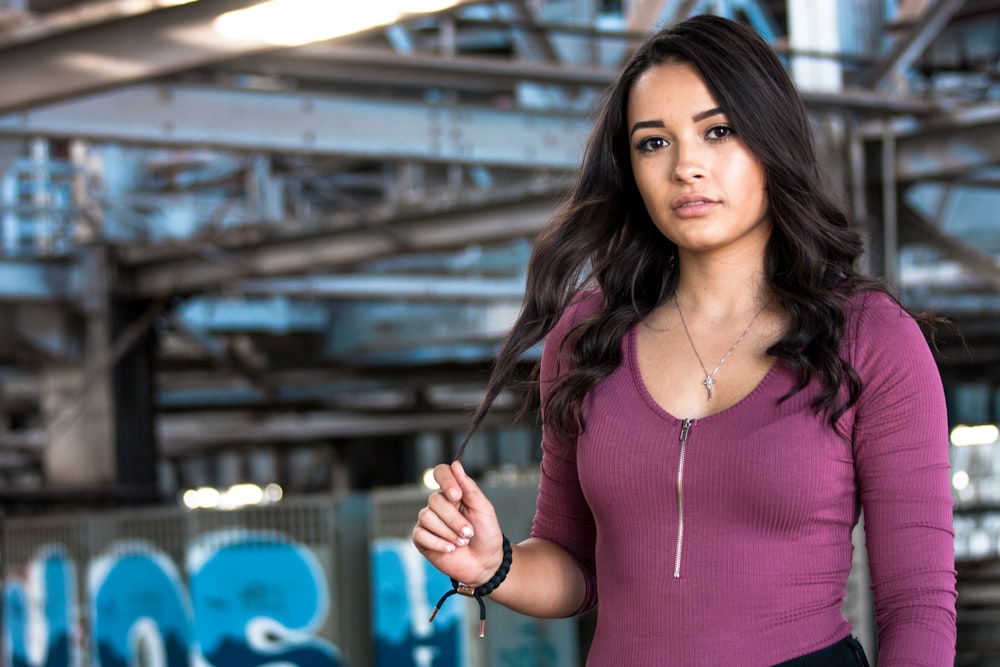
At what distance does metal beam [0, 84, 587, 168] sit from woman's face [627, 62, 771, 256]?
7337 mm

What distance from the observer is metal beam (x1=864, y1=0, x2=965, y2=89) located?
8.87 metres

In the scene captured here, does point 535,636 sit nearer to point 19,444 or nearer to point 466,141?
point 466,141

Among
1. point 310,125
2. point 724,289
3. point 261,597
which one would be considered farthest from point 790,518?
point 310,125

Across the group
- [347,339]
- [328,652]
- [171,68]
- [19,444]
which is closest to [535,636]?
[328,652]

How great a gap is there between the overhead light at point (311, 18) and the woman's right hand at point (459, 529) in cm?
405

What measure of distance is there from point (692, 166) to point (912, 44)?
26.2 ft

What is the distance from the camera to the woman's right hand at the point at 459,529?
1.76 m

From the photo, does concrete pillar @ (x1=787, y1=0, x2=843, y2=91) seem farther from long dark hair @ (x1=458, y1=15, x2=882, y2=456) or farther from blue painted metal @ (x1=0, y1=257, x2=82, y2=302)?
blue painted metal @ (x1=0, y1=257, x2=82, y2=302)

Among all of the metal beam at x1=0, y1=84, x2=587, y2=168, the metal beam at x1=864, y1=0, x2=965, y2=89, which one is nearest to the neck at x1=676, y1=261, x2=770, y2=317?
the metal beam at x1=0, y1=84, x2=587, y2=168

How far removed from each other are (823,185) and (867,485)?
1.30 feet

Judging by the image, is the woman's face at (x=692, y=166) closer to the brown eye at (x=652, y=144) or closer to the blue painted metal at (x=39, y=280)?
the brown eye at (x=652, y=144)

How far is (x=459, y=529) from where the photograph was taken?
5.82 feet

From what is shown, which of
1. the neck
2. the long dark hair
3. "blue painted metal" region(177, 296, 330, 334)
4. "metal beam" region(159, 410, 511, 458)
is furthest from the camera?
"metal beam" region(159, 410, 511, 458)

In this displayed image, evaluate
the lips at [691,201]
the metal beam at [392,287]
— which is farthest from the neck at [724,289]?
the metal beam at [392,287]
